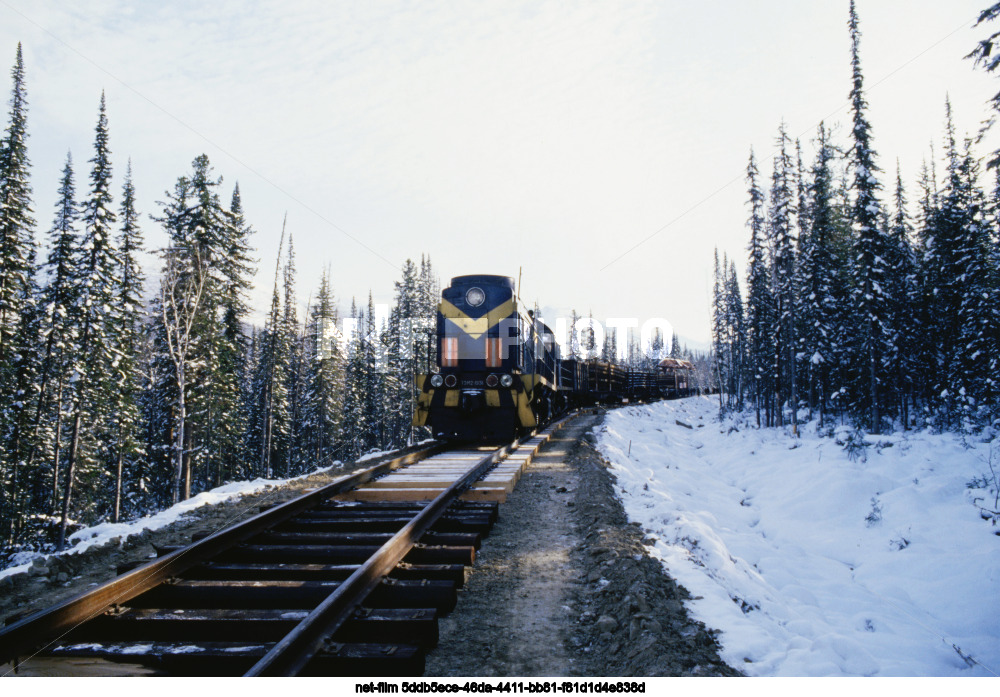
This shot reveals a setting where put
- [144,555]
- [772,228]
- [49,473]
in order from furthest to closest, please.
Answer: [772,228]
[49,473]
[144,555]

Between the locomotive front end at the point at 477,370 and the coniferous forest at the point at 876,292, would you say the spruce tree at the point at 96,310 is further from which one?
the coniferous forest at the point at 876,292

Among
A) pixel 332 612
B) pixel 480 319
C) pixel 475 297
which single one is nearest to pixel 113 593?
pixel 332 612

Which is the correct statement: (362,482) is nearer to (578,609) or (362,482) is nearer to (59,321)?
(578,609)

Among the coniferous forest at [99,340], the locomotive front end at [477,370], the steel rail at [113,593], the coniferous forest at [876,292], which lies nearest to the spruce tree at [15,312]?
the coniferous forest at [99,340]

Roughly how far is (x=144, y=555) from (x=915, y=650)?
26.9 ft

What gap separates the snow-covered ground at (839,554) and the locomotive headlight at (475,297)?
5049mm

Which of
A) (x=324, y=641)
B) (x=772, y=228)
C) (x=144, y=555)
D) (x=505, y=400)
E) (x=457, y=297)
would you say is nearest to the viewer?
(x=324, y=641)

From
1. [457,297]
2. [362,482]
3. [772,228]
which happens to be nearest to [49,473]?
[457,297]

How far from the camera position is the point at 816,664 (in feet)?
12.8

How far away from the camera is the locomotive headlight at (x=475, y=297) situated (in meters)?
14.4

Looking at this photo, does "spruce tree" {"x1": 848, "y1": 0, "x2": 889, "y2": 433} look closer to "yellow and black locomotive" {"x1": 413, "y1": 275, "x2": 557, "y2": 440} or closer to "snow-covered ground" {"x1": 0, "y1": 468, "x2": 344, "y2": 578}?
"yellow and black locomotive" {"x1": 413, "y1": 275, "x2": 557, "y2": 440}

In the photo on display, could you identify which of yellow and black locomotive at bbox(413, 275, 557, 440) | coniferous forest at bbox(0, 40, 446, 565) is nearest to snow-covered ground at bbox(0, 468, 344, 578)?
yellow and black locomotive at bbox(413, 275, 557, 440)

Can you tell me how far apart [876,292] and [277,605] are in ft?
84.4

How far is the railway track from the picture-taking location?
299 cm
